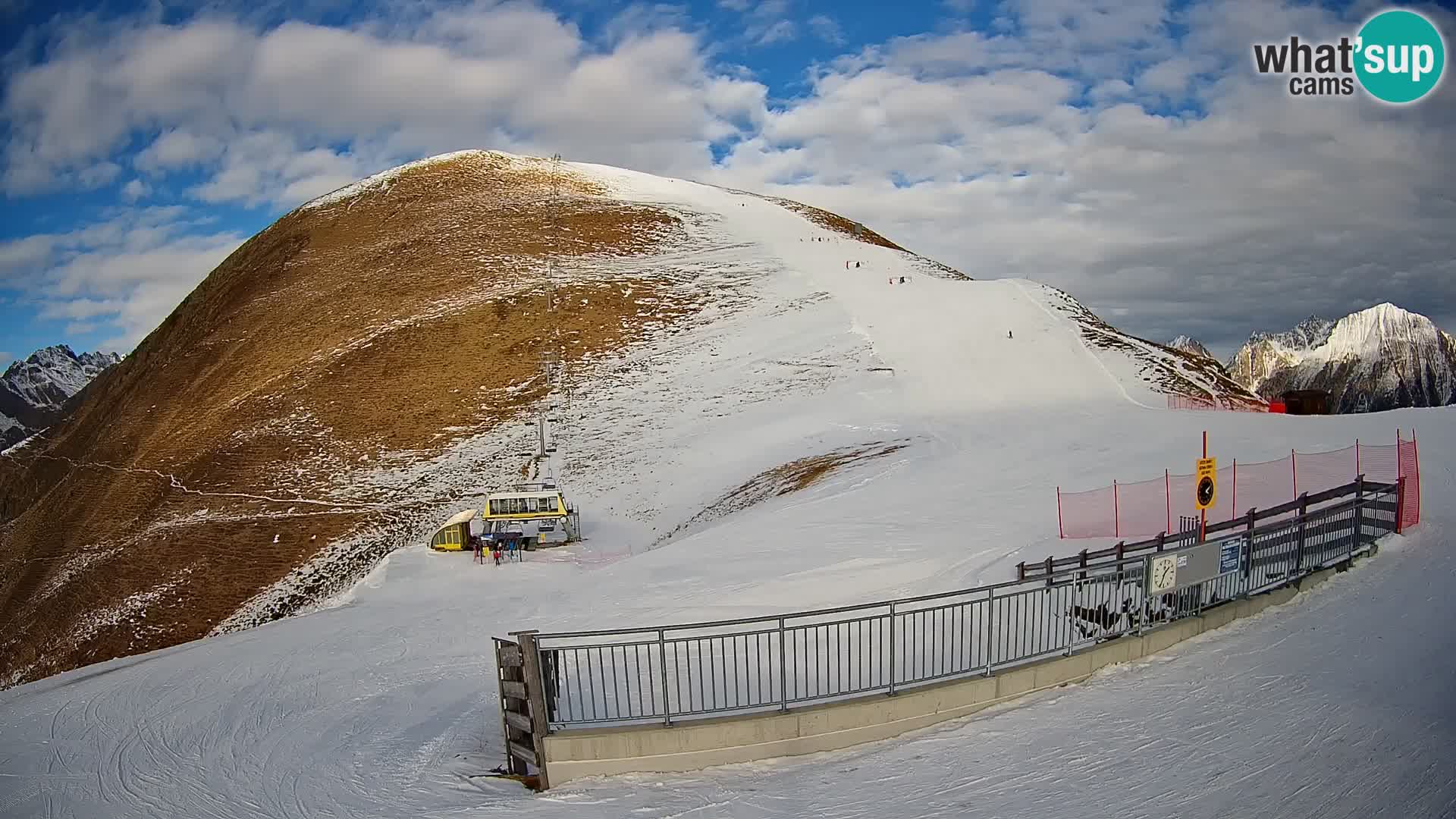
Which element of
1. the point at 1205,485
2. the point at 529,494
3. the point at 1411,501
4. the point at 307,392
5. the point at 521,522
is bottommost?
the point at 521,522

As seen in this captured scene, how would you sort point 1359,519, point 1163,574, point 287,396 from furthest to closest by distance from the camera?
point 287,396 < point 1359,519 < point 1163,574

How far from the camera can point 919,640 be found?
45.8ft

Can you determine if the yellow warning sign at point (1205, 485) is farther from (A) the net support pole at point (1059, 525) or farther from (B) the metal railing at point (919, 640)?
(A) the net support pole at point (1059, 525)

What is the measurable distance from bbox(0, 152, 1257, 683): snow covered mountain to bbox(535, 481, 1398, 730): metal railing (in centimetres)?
474

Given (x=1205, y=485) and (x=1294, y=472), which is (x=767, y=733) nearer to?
(x=1205, y=485)

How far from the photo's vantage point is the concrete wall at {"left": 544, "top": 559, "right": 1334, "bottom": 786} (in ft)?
32.9

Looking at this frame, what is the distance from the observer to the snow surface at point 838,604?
8.55m

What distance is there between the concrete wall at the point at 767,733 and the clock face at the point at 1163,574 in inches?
84.5

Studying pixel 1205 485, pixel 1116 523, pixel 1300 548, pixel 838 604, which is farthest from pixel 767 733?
pixel 1116 523

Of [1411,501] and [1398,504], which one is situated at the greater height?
[1398,504]

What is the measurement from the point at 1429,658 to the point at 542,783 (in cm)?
969

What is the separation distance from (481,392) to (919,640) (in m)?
40.1

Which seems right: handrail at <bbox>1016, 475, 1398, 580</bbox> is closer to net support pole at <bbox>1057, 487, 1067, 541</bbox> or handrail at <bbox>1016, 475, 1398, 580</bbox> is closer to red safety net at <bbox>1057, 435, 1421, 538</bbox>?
red safety net at <bbox>1057, 435, 1421, 538</bbox>

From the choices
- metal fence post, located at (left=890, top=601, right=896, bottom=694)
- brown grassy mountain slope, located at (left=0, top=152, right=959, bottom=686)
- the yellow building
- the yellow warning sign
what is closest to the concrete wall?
metal fence post, located at (left=890, top=601, right=896, bottom=694)
